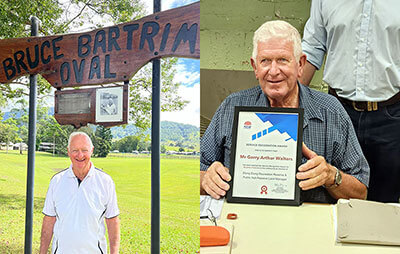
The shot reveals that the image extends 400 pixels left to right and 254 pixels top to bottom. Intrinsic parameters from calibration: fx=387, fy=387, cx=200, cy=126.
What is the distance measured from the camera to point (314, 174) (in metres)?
1.37

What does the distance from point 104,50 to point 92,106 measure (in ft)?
0.65

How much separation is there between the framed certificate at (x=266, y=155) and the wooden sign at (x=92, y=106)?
16.4 inches

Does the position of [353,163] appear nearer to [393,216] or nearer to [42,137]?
[393,216]

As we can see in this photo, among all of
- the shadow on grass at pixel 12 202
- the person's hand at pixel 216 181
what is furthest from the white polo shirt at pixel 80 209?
the person's hand at pixel 216 181

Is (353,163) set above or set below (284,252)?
above

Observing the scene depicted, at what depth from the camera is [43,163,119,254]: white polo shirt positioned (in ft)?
4.27

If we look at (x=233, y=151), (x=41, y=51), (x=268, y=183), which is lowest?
(x=268, y=183)

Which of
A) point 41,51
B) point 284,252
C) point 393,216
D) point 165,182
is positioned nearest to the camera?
point 284,252

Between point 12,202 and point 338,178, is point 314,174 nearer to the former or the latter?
point 338,178

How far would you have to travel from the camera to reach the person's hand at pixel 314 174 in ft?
4.46

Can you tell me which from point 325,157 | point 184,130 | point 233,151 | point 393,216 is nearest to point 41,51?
point 184,130

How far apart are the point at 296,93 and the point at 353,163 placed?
359 mm

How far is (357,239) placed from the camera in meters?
1.00

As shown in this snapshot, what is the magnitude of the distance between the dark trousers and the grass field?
0.79 metres
